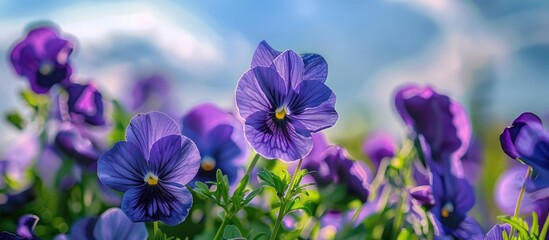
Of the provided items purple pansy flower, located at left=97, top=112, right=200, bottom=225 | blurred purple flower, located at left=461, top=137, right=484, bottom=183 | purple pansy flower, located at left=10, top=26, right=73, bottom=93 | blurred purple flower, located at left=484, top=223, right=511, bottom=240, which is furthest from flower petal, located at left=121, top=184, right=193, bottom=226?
blurred purple flower, located at left=461, top=137, right=484, bottom=183

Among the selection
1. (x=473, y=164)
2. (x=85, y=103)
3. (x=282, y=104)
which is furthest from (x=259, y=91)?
(x=473, y=164)

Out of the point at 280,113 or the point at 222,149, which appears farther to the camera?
the point at 222,149

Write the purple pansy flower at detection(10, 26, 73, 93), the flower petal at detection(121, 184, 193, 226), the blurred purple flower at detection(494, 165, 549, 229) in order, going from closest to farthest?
1. the flower petal at detection(121, 184, 193, 226)
2. the blurred purple flower at detection(494, 165, 549, 229)
3. the purple pansy flower at detection(10, 26, 73, 93)

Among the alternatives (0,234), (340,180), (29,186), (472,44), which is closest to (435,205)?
(340,180)

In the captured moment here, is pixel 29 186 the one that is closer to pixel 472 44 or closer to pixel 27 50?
pixel 27 50

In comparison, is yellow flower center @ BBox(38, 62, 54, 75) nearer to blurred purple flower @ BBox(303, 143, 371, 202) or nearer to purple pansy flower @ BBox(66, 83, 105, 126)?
purple pansy flower @ BBox(66, 83, 105, 126)

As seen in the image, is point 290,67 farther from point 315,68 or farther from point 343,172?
point 343,172

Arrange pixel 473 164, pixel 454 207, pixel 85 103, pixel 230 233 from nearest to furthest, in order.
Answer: pixel 230 233, pixel 454 207, pixel 85 103, pixel 473 164

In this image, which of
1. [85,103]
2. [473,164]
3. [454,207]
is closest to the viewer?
[454,207]
